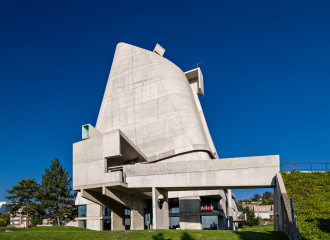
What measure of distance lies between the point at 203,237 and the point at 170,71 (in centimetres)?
2270

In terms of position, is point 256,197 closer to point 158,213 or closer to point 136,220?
point 136,220

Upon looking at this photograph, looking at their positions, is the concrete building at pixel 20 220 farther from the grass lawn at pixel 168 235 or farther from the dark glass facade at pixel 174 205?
the grass lawn at pixel 168 235

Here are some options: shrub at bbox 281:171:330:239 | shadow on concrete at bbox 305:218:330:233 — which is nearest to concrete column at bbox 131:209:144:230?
shrub at bbox 281:171:330:239

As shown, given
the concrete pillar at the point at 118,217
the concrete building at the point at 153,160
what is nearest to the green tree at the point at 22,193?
the concrete building at the point at 153,160

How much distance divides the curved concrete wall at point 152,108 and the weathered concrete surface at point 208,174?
7291mm

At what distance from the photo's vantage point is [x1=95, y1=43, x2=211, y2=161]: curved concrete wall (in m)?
29.8

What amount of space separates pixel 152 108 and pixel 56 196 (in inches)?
906

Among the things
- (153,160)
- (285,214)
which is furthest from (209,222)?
(285,214)

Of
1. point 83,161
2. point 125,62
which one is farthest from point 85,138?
point 125,62

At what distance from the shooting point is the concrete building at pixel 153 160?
20.8 metres

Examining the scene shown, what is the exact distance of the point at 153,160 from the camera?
1155 inches

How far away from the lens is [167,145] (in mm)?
29844

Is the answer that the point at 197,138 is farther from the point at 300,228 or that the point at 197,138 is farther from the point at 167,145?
the point at 300,228

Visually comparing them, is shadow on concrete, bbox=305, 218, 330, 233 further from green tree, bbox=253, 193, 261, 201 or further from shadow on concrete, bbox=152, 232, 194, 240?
green tree, bbox=253, 193, 261, 201
